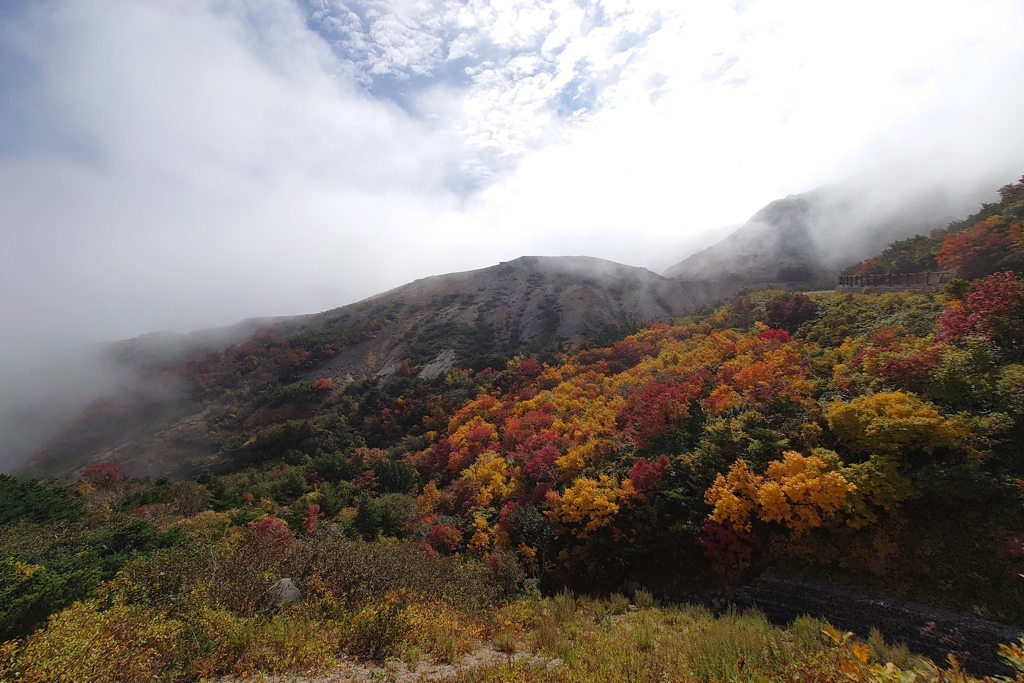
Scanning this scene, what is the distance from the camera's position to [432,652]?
6.10 meters

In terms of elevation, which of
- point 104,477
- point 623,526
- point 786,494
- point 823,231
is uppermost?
point 823,231

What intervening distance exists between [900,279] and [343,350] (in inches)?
1658

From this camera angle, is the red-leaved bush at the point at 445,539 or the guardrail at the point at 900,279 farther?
the guardrail at the point at 900,279

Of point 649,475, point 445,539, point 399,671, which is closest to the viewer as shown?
point 399,671

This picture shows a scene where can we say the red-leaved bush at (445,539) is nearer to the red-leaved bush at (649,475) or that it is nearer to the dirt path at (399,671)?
the red-leaved bush at (649,475)

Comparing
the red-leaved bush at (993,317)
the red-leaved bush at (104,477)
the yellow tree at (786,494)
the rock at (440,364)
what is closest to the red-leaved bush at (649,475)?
the yellow tree at (786,494)

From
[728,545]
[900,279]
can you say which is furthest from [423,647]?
[900,279]

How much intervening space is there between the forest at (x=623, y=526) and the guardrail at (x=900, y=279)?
856 millimetres

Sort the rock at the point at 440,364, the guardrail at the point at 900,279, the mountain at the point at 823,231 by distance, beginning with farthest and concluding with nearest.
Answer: the mountain at the point at 823,231 < the rock at the point at 440,364 < the guardrail at the point at 900,279

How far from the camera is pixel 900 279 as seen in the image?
19766mm

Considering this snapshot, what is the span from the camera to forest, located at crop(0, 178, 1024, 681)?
560 centimetres

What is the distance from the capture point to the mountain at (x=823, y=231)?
142ft

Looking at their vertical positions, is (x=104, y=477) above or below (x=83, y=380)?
below

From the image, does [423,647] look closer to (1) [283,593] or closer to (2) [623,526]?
(1) [283,593]
